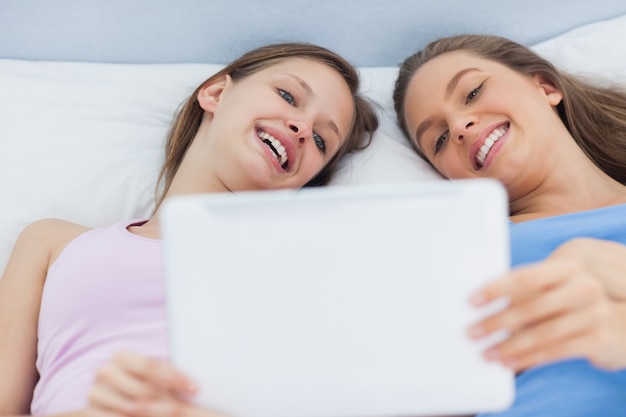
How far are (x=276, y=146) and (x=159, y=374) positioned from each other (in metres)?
0.54

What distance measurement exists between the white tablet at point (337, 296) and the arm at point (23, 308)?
1.43ft

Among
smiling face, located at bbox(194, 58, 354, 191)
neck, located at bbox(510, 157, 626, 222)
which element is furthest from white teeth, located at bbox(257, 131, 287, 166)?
neck, located at bbox(510, 157, 626, 222)

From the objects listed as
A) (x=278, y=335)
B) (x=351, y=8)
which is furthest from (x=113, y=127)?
(x=278, y=335)

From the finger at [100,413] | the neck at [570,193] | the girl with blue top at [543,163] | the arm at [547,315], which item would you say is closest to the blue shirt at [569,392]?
the girl with blue top at [543,163]

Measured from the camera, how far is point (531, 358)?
0.65 metres

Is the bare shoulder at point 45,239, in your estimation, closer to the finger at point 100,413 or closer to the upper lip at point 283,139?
the upper lip at point 283,139

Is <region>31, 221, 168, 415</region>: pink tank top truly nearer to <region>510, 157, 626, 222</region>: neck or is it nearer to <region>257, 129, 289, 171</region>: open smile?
<region>257, 129, 289, 171</region>: open smile

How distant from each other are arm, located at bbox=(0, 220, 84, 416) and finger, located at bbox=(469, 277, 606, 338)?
0.65 m

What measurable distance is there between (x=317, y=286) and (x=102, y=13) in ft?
3.23

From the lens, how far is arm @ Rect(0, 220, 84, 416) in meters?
0.97

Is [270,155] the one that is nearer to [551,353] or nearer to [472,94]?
[472,94]

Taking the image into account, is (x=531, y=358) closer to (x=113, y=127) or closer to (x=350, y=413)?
(x=350, y=413)

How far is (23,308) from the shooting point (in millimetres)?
1024

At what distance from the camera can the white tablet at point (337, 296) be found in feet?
2.08
